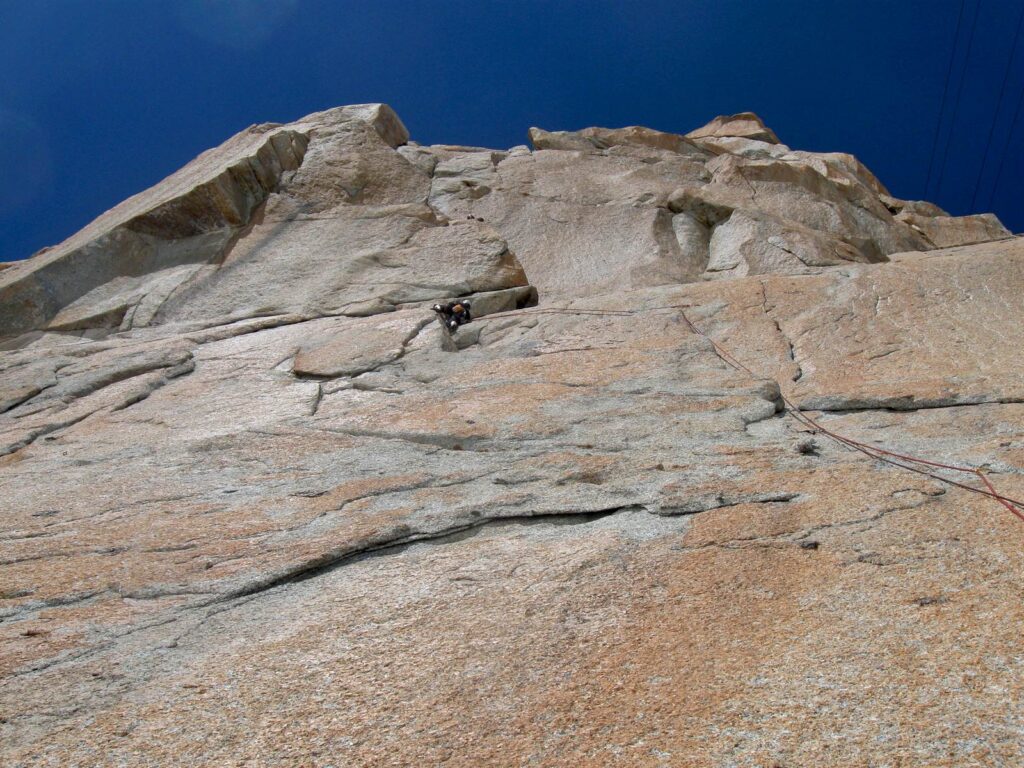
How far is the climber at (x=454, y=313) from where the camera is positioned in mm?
7230

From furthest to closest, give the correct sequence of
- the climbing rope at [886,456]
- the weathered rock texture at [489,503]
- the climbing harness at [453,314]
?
the climbing harness at [453,314] → the climbing rope at [886,456] → the weathered rock texture at [489,503]

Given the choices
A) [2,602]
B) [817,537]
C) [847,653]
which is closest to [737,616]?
[847,653]

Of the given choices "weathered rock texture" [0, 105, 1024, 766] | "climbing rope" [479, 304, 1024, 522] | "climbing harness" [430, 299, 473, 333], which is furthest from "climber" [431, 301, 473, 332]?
"climbing rope" [479, 304, 1024, 522]

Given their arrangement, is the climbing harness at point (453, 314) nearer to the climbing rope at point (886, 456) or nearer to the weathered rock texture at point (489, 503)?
the weathered rock texture at point (489, 503)

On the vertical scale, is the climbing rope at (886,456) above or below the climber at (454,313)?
below

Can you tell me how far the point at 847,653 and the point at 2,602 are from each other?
3.23 meters

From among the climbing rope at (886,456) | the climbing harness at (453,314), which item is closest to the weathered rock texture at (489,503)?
the climbing rope at (886,456)

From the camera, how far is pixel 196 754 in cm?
224

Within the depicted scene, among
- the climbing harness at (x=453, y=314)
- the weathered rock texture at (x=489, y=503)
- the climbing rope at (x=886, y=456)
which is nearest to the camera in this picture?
the weathered rock texture at (x=489, y=503)

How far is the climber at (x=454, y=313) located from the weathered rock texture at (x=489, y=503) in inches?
10.8

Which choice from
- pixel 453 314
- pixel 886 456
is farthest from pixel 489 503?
pixel 453 314

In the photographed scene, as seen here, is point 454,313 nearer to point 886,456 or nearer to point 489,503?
point 489,503

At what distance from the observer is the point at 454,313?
733cm

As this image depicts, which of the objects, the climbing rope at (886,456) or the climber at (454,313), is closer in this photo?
the climbing rope at (886,456)
